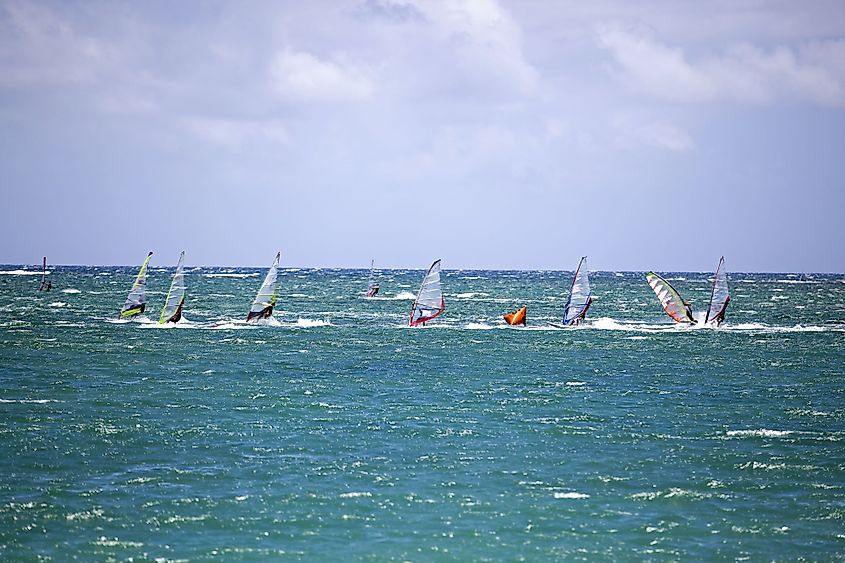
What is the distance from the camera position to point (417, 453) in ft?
94.8

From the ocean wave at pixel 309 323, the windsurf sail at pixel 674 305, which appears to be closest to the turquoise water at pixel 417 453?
the ocean wave at pixel 309 323

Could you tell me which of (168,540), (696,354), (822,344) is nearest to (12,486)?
(168,540)

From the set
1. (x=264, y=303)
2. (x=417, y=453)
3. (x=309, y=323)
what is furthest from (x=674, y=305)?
(x=417, y=453)

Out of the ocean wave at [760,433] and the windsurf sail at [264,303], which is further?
the windsurf sail at [264,303]

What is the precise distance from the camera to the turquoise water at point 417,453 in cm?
2088

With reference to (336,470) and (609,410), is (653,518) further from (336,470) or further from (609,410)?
(609,410)

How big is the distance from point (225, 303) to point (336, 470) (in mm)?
92562

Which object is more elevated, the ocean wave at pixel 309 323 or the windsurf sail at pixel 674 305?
A: the windsurf sail at pixel 674 305

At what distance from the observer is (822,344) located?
215 ft

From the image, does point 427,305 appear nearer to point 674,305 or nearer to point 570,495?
point 674,305

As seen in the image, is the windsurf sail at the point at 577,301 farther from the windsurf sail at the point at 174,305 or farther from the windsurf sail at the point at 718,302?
the windsurf sail at the point at 174,305

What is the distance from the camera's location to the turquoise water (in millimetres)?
20875

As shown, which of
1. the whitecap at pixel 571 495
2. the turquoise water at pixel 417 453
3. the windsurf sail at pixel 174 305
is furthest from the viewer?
the windsurf sail at pixel 174 305

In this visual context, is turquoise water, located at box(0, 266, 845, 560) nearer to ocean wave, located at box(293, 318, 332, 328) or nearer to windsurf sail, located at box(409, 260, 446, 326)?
windsurf sail, located at box(409, 260, 446, 326)
